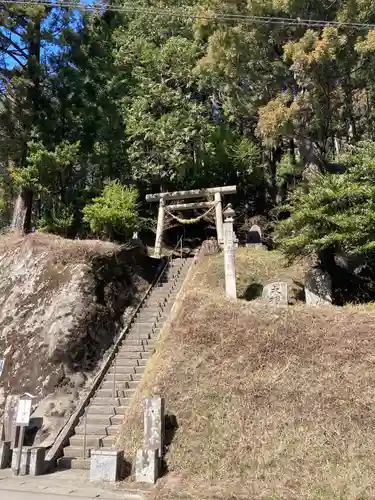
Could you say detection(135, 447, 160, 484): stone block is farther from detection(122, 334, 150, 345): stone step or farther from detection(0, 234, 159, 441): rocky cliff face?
detection(122, 334, 150, 345): stone step

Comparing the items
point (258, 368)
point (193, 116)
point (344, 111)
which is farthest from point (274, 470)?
point (193, 116)

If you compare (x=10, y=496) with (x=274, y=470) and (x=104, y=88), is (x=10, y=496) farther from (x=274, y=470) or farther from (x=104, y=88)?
(x=104, y=88)

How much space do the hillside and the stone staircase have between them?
28.9 inches

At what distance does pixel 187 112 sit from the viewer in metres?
22.4

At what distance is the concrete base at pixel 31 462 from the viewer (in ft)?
26.8

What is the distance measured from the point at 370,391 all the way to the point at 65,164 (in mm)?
13921

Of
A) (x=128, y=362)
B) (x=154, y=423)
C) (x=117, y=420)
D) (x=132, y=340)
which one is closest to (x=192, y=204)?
(x=132, y=340)

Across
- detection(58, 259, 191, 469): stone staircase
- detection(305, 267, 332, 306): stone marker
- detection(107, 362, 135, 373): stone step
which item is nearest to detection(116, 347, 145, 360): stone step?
detection(58, 259, 191, 469): stone staircase

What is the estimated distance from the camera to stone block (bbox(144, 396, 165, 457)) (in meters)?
7.73

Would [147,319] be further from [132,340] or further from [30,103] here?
[30,103]

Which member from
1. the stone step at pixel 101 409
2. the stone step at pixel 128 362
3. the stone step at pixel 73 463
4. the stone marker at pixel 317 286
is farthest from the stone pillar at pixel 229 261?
the stone step at pixel 73 463

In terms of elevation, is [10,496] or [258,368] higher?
[258,368]

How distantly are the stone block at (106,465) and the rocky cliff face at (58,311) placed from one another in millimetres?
2115

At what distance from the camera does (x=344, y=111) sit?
64.7 feet
